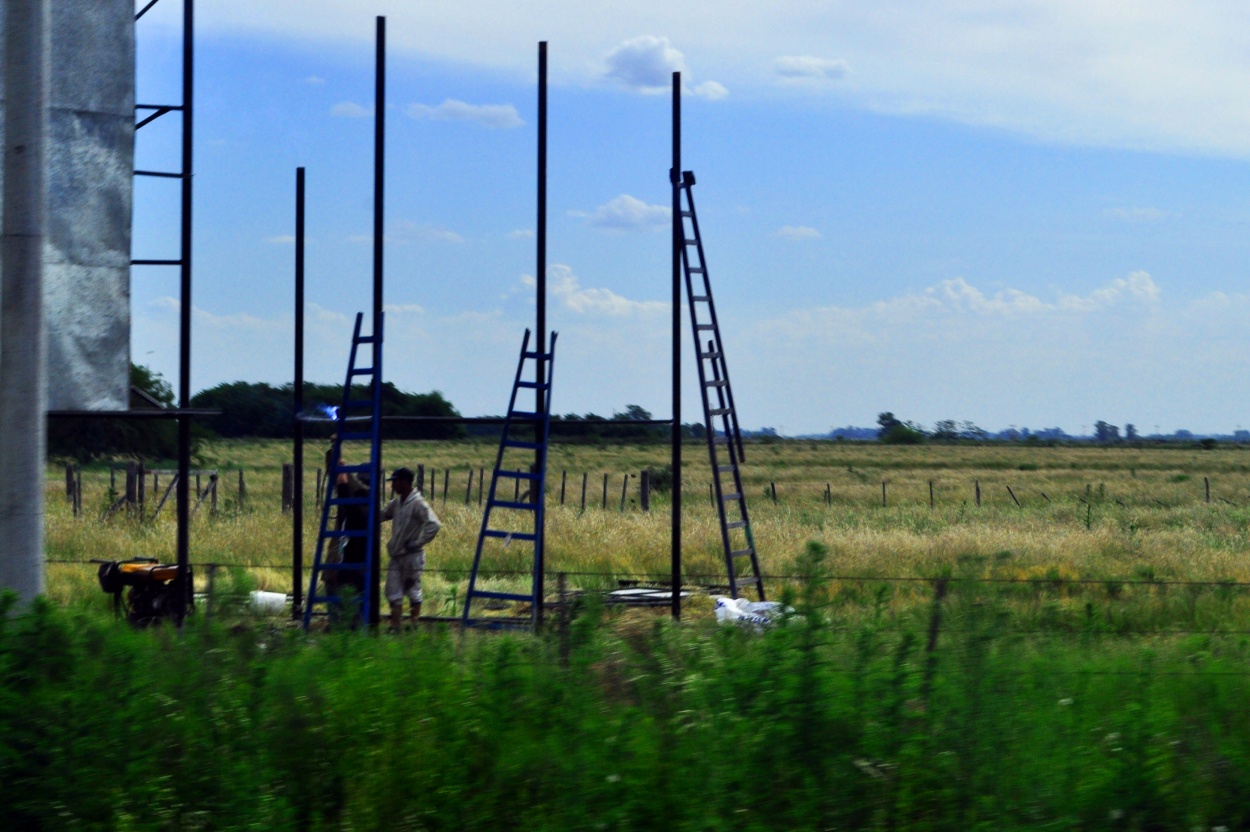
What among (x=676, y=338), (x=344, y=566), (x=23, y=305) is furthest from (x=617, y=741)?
(x=676, y=338)

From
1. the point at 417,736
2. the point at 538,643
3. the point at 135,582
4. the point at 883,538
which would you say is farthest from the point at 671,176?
the point at 883,538

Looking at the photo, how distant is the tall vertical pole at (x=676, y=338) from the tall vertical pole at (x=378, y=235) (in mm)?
2796

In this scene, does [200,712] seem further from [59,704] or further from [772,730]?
[772,730]

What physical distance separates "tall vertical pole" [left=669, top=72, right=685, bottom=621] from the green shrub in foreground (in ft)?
19.7

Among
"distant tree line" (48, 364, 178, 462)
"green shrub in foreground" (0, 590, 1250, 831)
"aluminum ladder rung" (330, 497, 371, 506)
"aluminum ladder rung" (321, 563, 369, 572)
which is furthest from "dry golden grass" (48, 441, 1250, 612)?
"distant tree line" (48, 364, 178, 462)

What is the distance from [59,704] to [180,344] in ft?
21.0

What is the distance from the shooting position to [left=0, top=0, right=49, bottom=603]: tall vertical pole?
608 centimetres

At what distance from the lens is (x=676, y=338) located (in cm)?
1225

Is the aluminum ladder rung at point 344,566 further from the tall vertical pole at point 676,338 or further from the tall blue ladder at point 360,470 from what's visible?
the tall vertical pole at point 676,338

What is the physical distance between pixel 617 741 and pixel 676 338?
7593 millimetres

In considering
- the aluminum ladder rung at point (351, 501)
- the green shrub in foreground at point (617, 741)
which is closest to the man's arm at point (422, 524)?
the aluminum ladder rung at point (351, 501)

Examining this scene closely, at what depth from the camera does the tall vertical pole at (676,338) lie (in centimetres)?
1179

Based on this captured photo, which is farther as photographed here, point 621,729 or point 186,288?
point 186,288

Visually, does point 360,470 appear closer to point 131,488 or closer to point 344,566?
point 344,566
